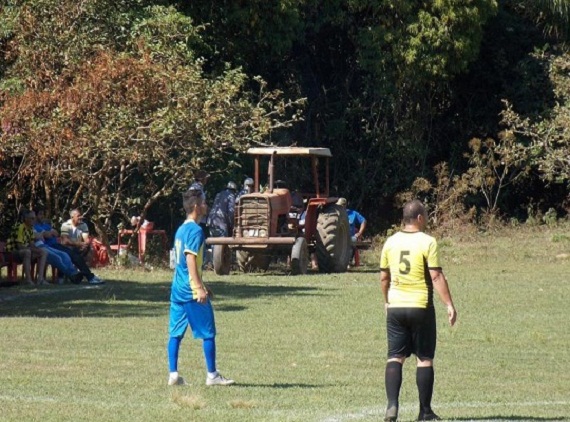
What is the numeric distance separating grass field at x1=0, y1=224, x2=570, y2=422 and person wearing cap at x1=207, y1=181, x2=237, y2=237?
Result: 2790 mm

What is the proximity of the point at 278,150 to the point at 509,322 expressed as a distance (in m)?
11.6

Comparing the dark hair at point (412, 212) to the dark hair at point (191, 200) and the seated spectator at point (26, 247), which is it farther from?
the seated spectator at point (26, 247)

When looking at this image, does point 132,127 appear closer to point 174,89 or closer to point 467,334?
point 174,89

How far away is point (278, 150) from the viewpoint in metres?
29.4

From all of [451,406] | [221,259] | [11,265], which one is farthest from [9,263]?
[451,406]

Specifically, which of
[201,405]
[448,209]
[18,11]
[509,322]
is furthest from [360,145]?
[201,405]

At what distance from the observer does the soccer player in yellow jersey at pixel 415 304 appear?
33.6ft

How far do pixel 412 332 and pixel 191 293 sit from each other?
238 cm

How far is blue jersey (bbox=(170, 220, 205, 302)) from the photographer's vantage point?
39.1 ft

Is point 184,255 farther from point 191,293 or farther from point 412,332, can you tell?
point 412,332

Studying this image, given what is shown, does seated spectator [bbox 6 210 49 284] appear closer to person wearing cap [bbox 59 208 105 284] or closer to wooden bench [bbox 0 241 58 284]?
wooden bench [bbox 0 241 58 284]

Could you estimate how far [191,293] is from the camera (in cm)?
1195

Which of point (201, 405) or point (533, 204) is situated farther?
point (533, 204)

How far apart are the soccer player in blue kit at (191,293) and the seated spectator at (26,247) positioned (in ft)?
43.1
